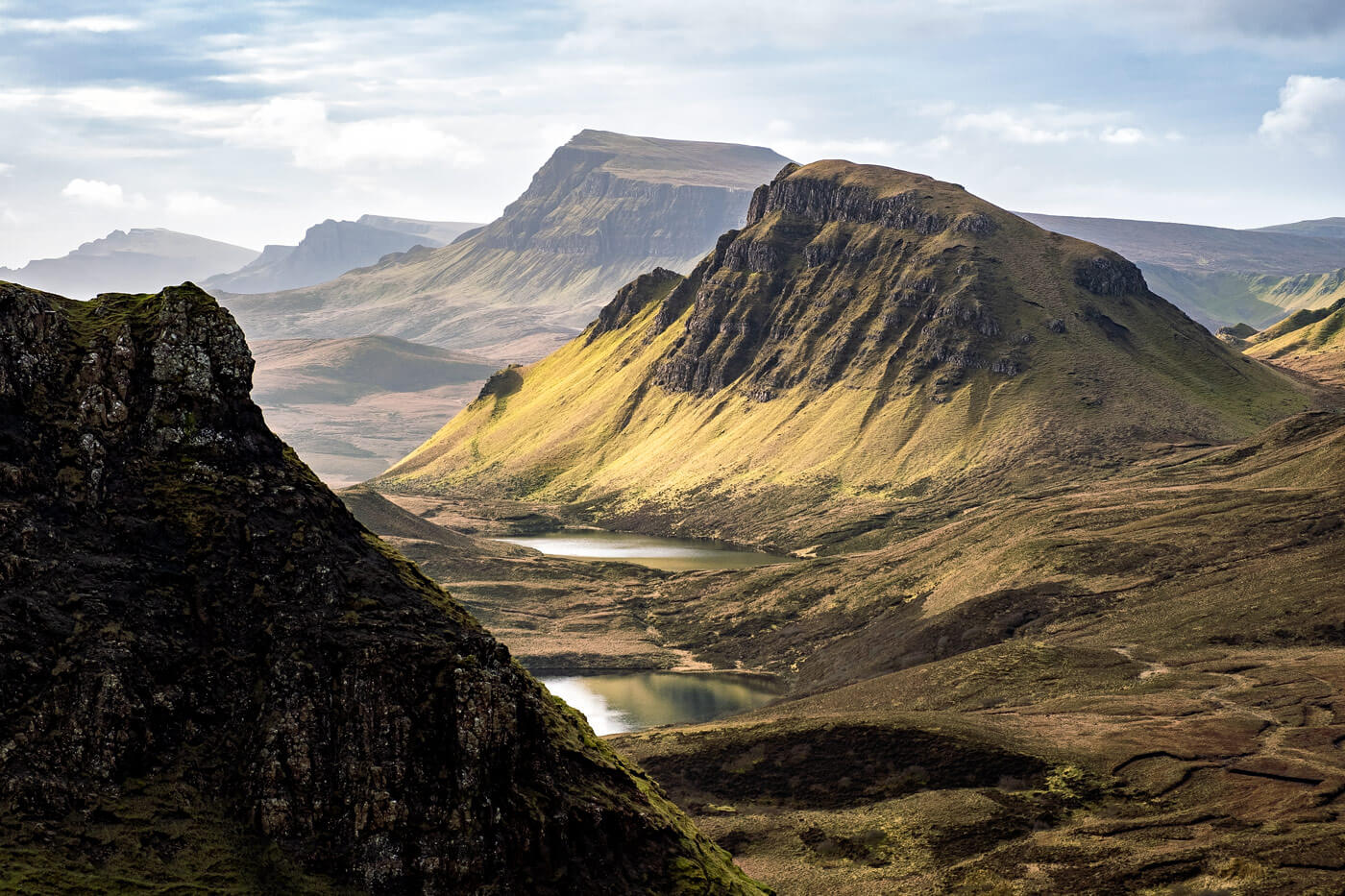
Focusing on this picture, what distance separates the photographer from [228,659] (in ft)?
228

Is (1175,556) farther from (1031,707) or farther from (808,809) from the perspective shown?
(808,809)

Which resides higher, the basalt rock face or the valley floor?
the basalt rock face

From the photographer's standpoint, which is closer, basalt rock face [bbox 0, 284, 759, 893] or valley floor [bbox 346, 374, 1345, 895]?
basalt rock face [bbox 0, 284, 759, 893]

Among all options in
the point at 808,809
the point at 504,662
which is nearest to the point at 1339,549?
the point at 808,809

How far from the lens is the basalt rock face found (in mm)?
64500

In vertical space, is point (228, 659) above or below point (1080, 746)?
above

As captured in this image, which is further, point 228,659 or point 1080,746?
point 1080,746

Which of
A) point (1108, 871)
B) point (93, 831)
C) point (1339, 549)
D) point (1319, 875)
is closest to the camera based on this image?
point (93, 831)

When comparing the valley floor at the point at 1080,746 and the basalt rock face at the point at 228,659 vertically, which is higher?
the basalt rock face at the point at 228,659

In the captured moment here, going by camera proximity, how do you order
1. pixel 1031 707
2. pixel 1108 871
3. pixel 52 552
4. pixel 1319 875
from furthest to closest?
pixel 1031 707
pixel 1108 871
pixel 1319 875
pixel 52 552

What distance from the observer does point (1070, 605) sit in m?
187

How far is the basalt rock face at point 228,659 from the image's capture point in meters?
64.5

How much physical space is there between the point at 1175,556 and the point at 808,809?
10079 cm

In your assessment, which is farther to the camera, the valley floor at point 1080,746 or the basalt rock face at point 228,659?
the valley floor at point 1080,746
